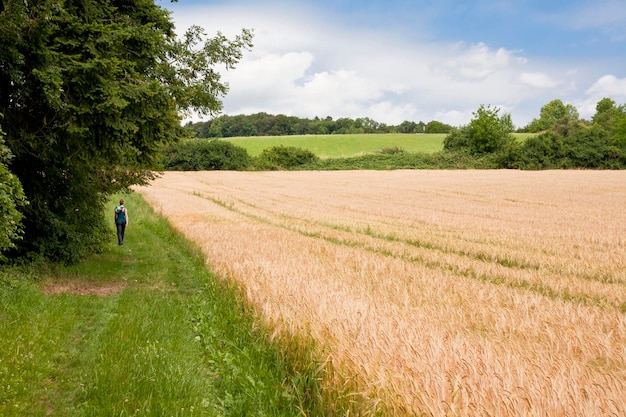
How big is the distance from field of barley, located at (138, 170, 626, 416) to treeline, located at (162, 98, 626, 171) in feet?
202

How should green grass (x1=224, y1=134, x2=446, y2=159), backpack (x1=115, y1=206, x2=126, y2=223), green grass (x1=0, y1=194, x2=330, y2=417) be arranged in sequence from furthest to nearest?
green grass (x1=224, y1=134, x2=446, y2=159) → backpack (x1=115, y1=206, x2=126, y2=223) → green grass (x1=0, y1=194, x2=330, y2=417)

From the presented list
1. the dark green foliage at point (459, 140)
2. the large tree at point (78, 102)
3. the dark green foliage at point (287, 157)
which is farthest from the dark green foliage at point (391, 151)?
the large tree at point (78, 102)

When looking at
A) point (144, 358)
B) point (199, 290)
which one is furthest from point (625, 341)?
point (199, 290)

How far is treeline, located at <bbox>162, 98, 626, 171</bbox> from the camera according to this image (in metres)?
76.2

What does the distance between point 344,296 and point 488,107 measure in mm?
91539

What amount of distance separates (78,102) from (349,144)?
96.0m

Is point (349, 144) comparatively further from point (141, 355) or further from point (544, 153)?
point (141, 355)

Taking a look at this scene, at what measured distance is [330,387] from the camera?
476cm

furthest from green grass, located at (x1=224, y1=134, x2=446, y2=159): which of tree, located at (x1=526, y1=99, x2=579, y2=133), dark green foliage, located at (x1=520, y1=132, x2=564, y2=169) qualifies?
tree, located at (x1=526, y1=99, x2=579, y2=133)

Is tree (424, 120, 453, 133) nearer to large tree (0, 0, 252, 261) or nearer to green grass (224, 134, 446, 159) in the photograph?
green grass (224, 134, 446, 159)

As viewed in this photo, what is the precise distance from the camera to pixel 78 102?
9.85 meters

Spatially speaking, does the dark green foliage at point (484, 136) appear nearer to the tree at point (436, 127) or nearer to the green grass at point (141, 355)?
the tree at point (436, 127)

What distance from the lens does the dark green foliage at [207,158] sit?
270ft

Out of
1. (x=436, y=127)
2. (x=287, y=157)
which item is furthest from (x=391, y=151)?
(x=436, y=127)
